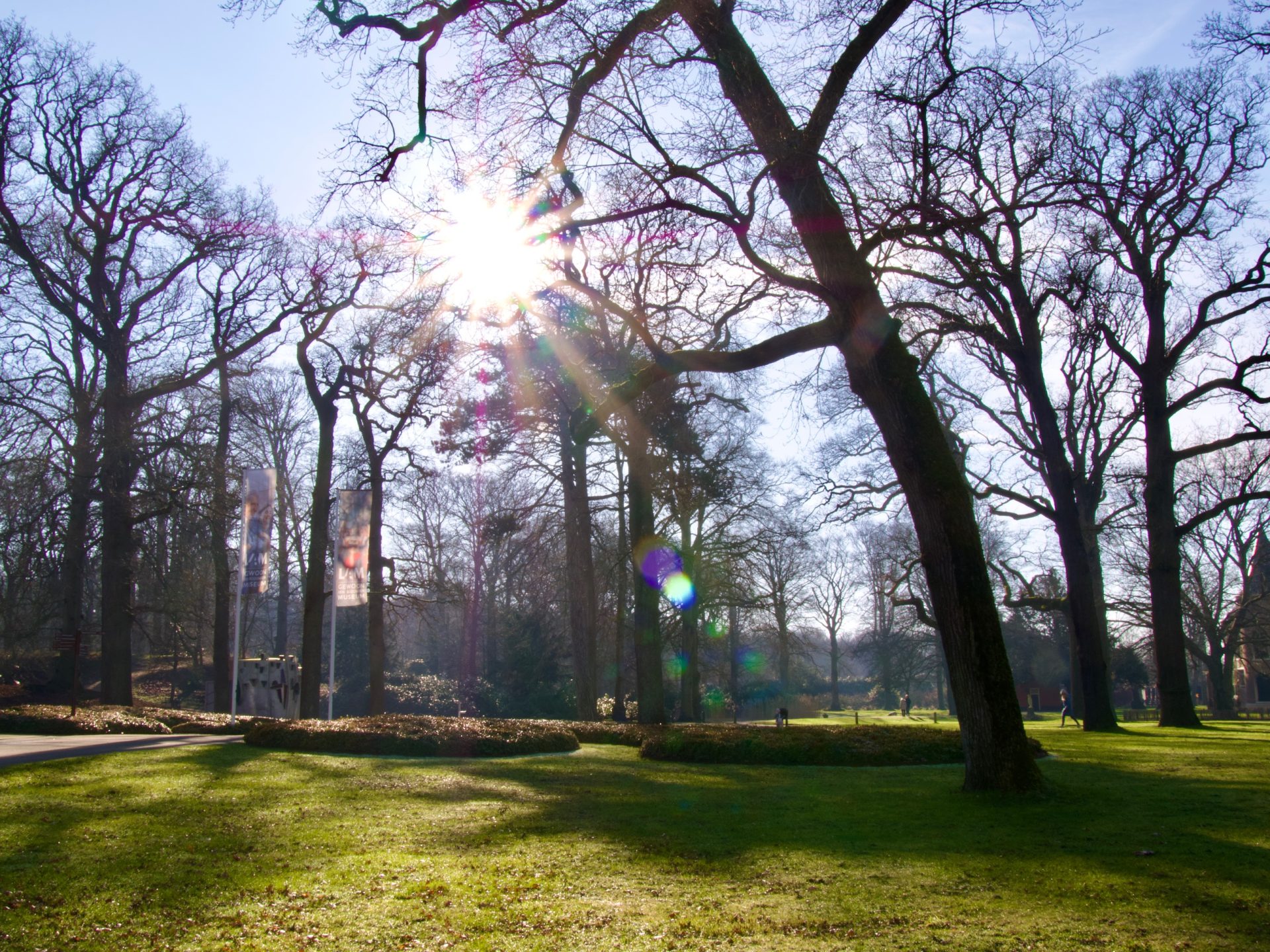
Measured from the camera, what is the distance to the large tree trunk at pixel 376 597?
77.6 ft

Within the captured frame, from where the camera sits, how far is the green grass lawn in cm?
457

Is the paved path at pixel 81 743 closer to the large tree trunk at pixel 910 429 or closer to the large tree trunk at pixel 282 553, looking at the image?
the large tree trunk at pixel 910 429

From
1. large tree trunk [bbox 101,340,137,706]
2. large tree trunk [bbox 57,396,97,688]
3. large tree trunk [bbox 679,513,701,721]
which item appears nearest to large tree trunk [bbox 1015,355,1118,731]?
large tree trunk [bbox 679,513,701,721]

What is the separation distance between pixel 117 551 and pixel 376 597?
6.60 metres

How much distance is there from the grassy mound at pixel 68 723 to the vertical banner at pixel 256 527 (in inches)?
128

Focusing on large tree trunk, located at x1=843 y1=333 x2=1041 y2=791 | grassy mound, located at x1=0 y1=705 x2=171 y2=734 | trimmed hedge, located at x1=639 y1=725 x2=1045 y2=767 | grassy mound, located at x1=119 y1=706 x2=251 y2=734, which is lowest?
trimmed hedge, located at x1=639 y1=725 x2=1045 y2=767

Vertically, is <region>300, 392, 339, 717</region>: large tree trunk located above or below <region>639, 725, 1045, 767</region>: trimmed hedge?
above

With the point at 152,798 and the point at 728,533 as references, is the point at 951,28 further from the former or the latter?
the point at 728,533

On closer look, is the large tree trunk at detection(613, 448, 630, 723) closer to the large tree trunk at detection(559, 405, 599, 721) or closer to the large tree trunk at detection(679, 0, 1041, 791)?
the large tree trunk at detection(559, 405, 599, 721)

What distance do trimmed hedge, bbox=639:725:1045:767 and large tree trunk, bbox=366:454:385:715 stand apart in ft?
37.5

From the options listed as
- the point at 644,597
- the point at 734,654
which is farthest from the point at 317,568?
the point at 734,654

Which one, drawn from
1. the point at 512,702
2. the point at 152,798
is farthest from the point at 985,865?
the point at 512,702

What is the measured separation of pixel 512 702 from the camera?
34500 millimetres

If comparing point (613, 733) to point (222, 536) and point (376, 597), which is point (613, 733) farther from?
point (222, 536)
